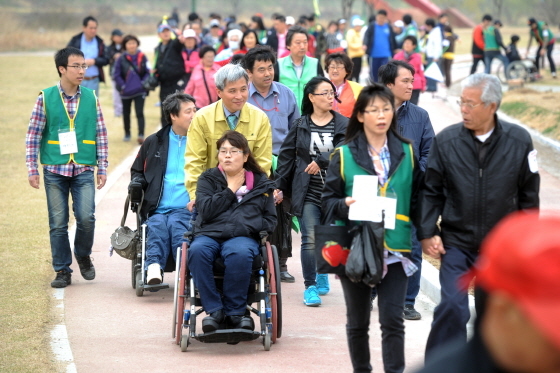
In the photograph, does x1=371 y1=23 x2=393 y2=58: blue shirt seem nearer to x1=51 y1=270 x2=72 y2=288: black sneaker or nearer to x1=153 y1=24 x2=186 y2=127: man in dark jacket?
x1=153 y1=24 x2=186 y2=127: man in dark jacket

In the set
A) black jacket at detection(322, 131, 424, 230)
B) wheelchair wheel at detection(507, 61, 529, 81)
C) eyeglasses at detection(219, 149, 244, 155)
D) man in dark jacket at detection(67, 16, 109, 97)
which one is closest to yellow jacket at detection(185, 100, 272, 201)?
eyeglasses at detection(219, 149, 244, 155)

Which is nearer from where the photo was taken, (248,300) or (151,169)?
(248,300)

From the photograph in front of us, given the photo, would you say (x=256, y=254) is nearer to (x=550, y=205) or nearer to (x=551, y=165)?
(x=550, y=205)

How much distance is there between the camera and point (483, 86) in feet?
15.8

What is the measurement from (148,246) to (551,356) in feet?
18.7

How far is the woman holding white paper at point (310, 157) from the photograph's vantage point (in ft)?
22.9

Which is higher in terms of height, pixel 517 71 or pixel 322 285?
pixel 517 71

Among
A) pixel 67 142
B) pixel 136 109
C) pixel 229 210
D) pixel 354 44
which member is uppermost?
pixel 354 44

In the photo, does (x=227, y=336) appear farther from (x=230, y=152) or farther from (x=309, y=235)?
(x=309, y=235)

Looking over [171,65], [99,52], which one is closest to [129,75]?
[99,52]

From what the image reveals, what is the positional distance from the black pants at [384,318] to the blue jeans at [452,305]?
19 centimetres

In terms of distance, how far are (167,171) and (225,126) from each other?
1101 mm

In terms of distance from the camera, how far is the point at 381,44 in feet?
70.1

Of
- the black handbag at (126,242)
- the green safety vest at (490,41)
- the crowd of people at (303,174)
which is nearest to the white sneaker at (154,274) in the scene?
the crowd of people at (303,174)
